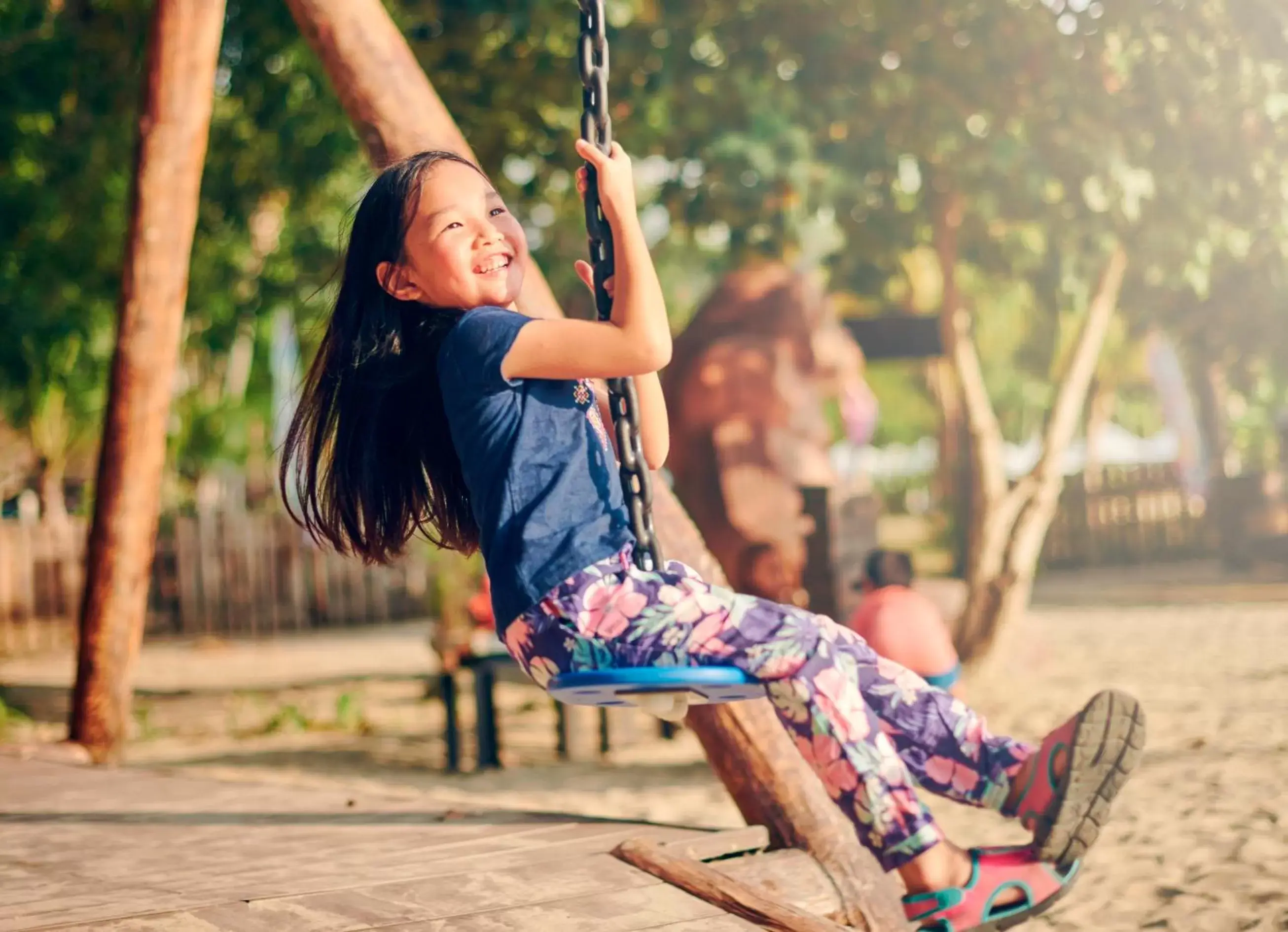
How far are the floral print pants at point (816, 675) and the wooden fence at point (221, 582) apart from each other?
13.4 metres

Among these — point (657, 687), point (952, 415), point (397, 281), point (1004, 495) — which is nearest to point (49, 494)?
point (952, 415)

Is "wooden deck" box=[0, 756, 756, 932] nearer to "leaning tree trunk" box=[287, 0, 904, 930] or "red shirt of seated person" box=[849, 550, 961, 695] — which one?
"leaning tree trunk" box=[287, 0, 904, 930]

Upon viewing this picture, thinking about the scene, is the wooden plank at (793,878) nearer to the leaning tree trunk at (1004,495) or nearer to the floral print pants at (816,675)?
the floral print pants at (816,675)

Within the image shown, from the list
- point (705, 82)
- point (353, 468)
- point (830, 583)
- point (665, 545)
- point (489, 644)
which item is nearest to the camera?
point (353, 468)

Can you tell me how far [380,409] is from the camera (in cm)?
279

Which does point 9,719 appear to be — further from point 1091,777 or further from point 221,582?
point 221,582

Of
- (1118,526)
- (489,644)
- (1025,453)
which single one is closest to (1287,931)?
(489,644)

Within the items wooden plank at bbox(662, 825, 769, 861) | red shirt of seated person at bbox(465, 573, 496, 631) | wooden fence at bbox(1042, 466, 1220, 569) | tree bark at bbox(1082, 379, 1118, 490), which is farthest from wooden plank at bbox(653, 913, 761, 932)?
wooden fence at bbox(1042, 466, 1220, 569)

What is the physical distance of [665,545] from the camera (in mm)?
3535

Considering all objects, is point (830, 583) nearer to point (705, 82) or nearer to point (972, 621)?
point (972, 621)

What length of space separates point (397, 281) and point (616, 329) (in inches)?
19.1

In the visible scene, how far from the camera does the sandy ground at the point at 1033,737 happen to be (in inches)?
168

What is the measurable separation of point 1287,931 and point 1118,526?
52.8 ft

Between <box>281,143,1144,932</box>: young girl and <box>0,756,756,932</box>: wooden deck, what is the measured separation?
1.41 feet
